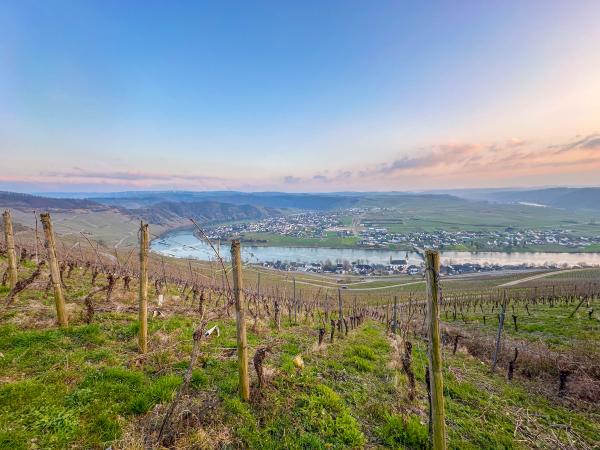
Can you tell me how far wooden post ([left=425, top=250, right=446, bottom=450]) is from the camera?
3695 millimetres

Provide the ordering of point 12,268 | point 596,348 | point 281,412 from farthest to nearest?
point 596,348 → point 12,268 → point 281,412

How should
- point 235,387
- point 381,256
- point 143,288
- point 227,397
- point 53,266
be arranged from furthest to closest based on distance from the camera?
point 381,256
point 53,266
point 143,288
point 235,387
point 227,397

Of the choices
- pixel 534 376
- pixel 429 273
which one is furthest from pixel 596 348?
pixel 429 273

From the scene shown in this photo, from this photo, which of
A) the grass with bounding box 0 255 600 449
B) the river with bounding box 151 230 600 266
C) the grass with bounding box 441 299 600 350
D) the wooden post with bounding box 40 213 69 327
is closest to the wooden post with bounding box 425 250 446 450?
the grass with bounding box 0 255 600 449

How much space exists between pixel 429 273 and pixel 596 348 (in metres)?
17.0

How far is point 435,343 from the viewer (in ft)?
12.6

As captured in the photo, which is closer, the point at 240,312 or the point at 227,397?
→ the point at 240,312

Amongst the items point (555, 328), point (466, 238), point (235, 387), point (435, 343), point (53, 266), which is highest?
Result: point (53, 266)

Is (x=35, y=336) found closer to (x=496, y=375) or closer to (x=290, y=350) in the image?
(x=290, y=350)

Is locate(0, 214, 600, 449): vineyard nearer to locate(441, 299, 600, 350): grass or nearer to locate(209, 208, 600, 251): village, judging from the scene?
locate(441, 299, 600, 350): grass

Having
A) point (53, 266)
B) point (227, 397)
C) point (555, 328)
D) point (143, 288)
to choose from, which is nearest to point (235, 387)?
point (227, 397)

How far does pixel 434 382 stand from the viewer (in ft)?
12.8

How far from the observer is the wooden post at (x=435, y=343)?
3695mm

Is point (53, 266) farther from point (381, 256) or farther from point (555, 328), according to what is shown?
point (381, 256)
